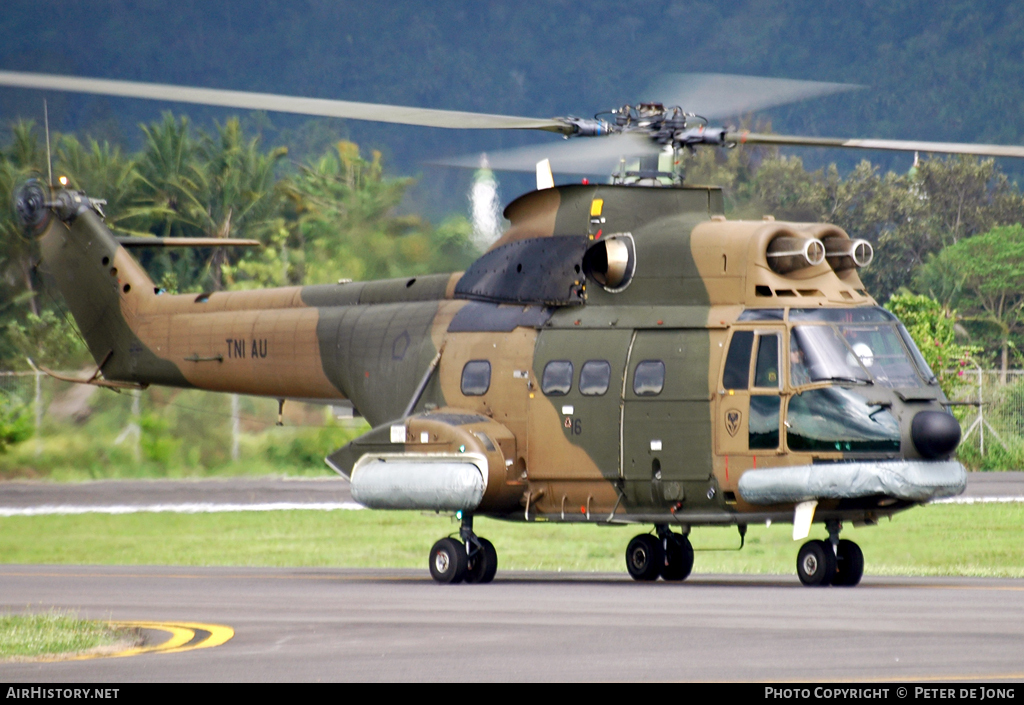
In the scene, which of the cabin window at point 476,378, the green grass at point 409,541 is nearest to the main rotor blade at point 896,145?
the cabin window at point 476,378

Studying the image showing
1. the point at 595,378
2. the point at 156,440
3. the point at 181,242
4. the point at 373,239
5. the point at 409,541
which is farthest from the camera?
the point at 373,239

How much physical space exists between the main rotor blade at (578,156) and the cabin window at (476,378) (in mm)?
2256

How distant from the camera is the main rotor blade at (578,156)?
1772 centimetres

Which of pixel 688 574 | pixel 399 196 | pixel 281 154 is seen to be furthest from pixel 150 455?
pixel 281 154

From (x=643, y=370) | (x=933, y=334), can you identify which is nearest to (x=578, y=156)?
(x=643, y=370)

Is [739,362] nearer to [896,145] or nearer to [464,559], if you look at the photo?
[896,145]

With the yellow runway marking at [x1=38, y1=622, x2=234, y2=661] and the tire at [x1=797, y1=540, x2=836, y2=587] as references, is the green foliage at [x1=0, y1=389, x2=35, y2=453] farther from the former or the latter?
the yellow runway marking at [x1=38, y1=622, x2=234, y2=661]

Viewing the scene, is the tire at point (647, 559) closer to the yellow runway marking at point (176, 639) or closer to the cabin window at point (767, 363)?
the cabin window at point (767, 363)

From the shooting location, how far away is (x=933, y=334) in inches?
1615

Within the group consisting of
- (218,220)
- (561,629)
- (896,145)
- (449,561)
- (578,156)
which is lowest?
(449,561)

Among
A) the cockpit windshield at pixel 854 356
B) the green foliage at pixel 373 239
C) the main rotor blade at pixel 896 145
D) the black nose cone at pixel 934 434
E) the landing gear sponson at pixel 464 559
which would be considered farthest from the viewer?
the green foliage at pixel 373 239

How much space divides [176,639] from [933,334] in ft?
106

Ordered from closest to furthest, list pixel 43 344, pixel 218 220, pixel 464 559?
1. pixel 464 559
2. pixel 43 344
3. pixel 218 220

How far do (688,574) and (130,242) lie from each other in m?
9.99
